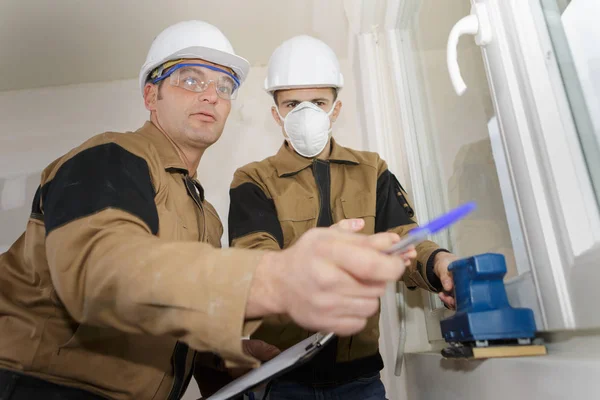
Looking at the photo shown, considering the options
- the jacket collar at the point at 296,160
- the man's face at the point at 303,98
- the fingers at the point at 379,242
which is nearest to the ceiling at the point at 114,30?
the man's face at the point at 303,98

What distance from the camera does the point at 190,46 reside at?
128 cm

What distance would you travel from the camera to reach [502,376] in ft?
2.48

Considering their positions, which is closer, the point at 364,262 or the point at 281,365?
the point at 364,262

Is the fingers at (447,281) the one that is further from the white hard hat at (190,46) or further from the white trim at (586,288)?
the white hard hat at (190,46)

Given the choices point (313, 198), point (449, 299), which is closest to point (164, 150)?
point (313, 198)

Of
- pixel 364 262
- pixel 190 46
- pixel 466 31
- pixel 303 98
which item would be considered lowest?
pixel 364 262

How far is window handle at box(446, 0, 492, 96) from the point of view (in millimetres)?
870

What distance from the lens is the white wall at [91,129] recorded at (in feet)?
7.20

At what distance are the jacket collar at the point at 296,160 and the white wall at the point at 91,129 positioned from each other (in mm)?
776

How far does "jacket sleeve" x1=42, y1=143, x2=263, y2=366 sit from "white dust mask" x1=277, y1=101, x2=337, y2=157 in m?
0.65

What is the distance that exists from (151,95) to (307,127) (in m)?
0.47

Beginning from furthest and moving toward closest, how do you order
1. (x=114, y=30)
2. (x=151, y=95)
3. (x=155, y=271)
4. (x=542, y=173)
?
(x=114, y=30), (x=151, y=95), (x=542, y=173), (x=155, y=271)

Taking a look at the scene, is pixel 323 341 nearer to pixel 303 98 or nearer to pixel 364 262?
pixel 364 262

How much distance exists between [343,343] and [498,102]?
72cm
